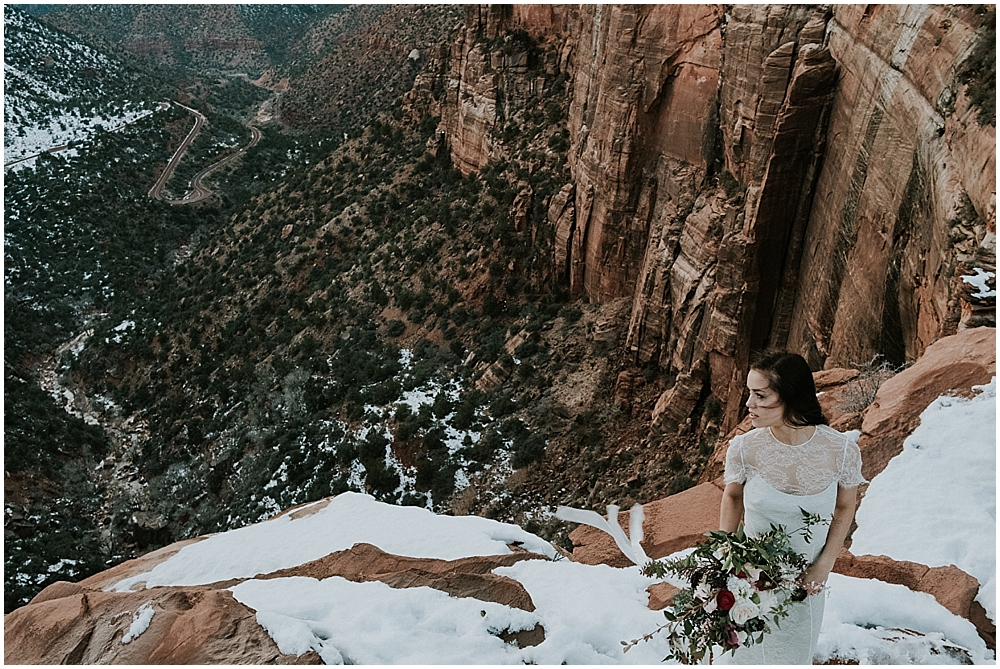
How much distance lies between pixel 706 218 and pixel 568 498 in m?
6.98

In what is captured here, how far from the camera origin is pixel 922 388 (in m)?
6.25

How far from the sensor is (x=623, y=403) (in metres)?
17.2

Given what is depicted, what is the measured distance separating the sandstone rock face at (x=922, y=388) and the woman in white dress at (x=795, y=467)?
2.81m

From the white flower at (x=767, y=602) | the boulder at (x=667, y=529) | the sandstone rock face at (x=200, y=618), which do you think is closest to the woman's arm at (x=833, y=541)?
the white flower at (x=767, y=602)

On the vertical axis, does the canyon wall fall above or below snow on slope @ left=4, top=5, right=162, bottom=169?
below

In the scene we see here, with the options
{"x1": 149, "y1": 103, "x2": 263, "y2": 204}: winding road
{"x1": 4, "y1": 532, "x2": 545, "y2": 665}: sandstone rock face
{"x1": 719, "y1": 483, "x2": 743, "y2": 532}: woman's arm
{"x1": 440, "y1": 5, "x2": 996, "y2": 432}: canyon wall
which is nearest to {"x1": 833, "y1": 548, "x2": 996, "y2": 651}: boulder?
{"x1": 719, "y1": 483, "x2": 743, "y2": 532}: woman's arm

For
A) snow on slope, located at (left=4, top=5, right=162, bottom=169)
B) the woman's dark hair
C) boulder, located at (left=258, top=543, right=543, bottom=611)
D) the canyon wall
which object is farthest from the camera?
snow on slope, located at (left=4, top=5, right=162, bottom=169)

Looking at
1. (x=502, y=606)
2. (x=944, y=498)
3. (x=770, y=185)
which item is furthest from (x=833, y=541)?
(x=770, y=185)

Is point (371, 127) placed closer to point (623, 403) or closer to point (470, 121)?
point (470, 121)

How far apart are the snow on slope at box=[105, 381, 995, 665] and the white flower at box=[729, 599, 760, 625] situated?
51.1 inches

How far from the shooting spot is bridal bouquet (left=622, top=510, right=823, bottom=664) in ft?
10.9

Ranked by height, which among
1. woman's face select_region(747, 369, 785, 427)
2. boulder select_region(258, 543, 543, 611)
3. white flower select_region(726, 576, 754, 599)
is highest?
woman's face select_region(747, 369, 785, 427)

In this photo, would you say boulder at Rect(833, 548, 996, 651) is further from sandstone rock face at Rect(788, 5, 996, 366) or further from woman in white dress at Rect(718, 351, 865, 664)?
sandstone rock face at Rect(788, 5, 996, 366)

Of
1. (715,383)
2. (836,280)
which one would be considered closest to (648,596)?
(836,280)
